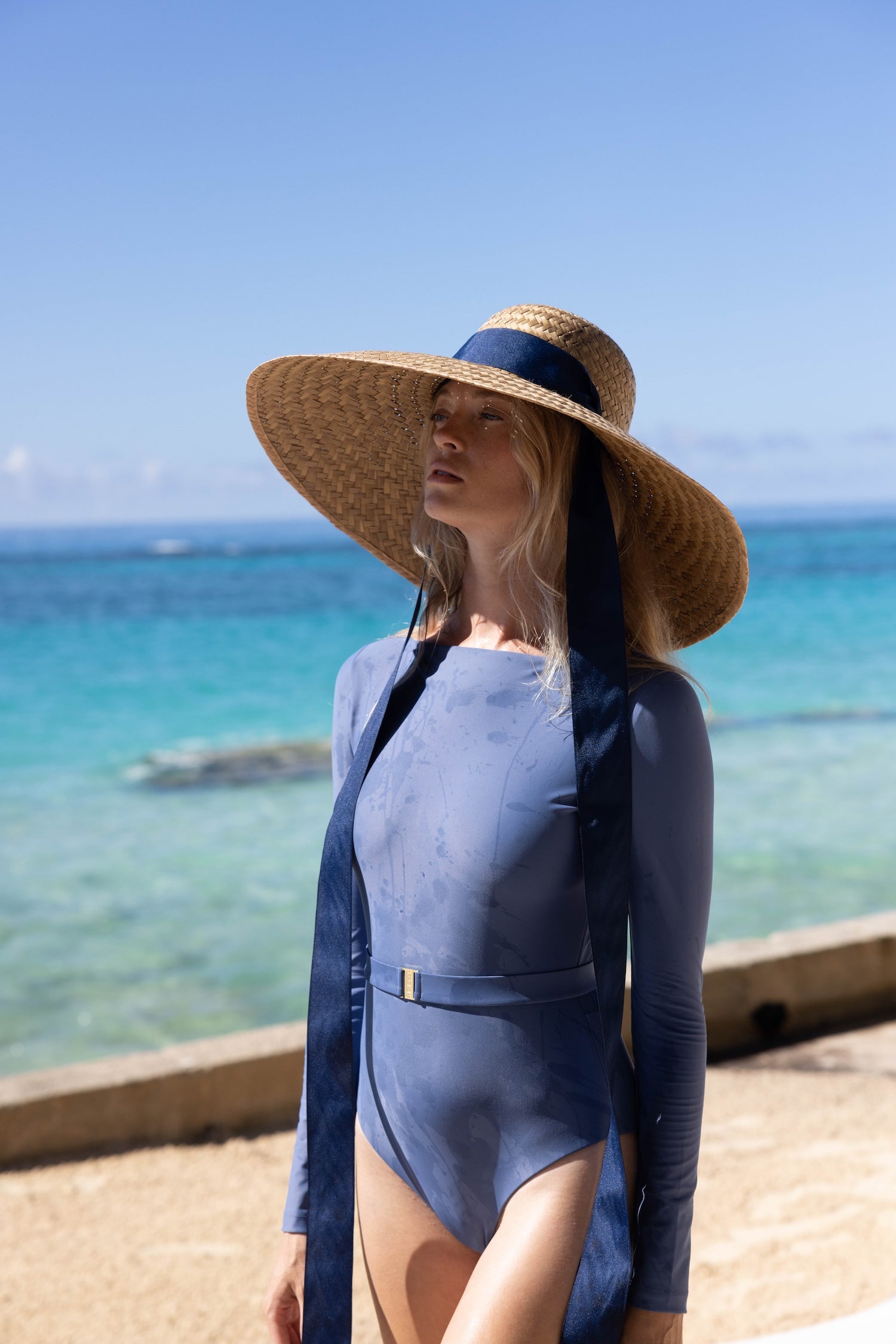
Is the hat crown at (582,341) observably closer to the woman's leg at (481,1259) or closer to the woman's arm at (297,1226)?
the woman's arm at (297,1226)

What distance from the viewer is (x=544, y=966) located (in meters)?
1.45

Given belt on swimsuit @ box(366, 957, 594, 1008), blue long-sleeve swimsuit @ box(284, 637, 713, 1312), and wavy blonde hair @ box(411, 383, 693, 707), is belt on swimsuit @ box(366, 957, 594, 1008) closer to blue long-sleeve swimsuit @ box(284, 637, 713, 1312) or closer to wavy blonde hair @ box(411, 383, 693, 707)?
blue long-sleeve swimsuit @ box(284, 637, 713, 1312)

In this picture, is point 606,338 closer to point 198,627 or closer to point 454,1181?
point 454,1181

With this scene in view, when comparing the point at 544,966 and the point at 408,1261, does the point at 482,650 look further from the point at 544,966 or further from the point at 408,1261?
the point at 408,1261

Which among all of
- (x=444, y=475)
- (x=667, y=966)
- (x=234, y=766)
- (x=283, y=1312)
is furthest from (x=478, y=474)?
(x=234, y=766)

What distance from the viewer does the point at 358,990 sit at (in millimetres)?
1712

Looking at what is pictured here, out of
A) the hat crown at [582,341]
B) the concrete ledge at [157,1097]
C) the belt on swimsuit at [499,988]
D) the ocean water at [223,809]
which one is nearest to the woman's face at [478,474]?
the hat crown at [582,341]

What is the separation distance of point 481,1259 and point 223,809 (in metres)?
8.97

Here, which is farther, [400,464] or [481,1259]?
[400,464]

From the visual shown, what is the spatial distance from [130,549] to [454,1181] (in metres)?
66.7

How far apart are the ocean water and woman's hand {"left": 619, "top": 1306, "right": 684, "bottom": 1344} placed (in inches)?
46.1

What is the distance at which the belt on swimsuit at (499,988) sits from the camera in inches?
57.0

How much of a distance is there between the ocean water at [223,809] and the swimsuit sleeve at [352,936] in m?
0.34

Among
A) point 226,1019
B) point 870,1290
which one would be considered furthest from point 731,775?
point 870,1290
